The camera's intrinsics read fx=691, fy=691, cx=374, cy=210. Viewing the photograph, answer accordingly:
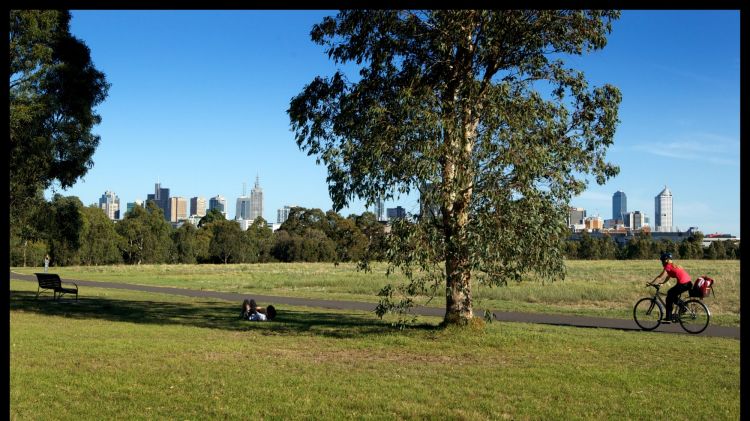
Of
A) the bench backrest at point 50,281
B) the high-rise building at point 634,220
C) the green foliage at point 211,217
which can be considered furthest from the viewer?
the high-rise building at point 634,220

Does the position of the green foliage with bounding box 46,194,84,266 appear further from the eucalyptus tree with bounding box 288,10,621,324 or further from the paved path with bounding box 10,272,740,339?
the eucalyptus tree with bounding box 288,10,621,324

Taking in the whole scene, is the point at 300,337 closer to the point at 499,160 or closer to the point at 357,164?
the point at 357,164

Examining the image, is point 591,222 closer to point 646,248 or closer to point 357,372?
point 646,248

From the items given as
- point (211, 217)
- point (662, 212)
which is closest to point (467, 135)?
point (211, 217)

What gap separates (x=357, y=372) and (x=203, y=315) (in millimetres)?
9596

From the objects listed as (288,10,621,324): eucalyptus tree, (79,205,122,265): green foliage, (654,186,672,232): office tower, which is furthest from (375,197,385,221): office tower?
(654,186,672,232): office tower

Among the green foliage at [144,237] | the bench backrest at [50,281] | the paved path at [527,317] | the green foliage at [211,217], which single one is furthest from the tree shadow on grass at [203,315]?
the green foliage at [211,217]

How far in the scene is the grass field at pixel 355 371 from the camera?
6.97 metres

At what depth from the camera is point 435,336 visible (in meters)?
12.6

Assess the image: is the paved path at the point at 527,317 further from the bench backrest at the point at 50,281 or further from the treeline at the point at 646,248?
the treeline at the point at 646,248

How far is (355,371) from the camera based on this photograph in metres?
9.18

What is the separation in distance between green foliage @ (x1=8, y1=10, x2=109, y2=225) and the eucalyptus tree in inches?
319

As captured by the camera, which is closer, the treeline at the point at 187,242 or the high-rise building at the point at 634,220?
the treeline at the point at 187,242

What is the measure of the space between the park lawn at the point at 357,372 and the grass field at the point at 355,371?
25mm
